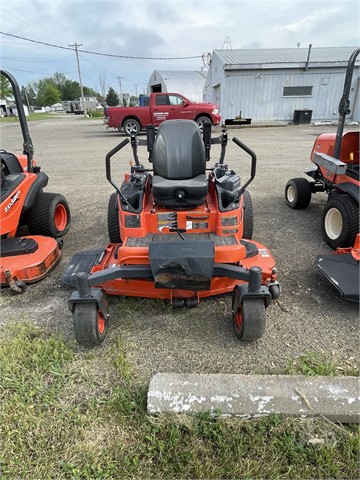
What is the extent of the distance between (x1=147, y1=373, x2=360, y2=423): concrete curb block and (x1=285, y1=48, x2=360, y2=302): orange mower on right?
82 cm

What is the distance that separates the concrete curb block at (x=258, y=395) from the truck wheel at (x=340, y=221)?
1.77 meters

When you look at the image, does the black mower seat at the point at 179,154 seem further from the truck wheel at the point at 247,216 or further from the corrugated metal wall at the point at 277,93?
the corrugated metal wall at the point at 277,93

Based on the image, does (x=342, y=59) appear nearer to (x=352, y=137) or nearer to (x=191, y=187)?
(x=352, y=137)

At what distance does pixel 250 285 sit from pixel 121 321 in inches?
41.1

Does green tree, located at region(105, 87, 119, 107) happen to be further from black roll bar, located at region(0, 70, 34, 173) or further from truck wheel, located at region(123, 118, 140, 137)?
black roll bar, located at region(0, 70, 34, 173)

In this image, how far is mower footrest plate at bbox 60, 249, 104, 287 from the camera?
2605mm

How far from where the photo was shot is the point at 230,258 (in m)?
2.35

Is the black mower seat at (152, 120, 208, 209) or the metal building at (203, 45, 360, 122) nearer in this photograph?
the black mower seat at (152, 120, 208, 209)

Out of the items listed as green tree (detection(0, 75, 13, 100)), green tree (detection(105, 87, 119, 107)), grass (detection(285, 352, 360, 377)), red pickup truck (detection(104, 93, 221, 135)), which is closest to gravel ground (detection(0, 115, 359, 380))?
grass (detection(285, 352, 360, 377))

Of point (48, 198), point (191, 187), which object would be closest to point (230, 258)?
point (191, 187)

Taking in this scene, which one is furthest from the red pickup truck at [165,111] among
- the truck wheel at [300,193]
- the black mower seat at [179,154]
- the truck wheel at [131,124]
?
the black mower seat at [179,154]

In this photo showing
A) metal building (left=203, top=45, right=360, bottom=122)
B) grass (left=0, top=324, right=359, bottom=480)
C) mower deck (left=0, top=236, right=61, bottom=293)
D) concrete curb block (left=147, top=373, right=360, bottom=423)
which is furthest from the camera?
metal building (left=203, top=45, right=360, bottom=122)

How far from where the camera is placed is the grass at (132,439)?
1.54 meters

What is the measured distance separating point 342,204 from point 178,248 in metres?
2.12
